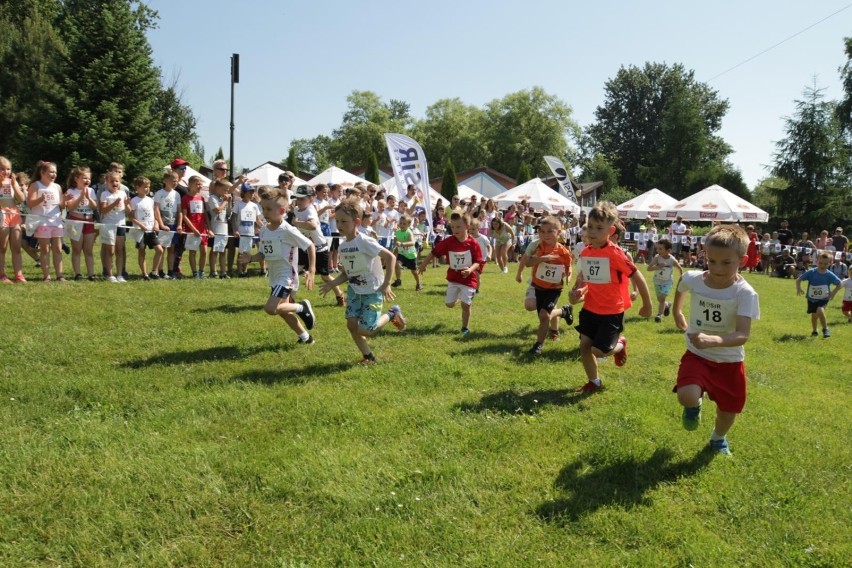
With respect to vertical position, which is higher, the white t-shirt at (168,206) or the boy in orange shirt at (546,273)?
the white t-shirt at (168,206)

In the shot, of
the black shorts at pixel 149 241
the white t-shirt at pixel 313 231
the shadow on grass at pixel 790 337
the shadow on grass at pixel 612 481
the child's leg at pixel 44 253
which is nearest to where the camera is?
the shadow on grass at pixel 612 481

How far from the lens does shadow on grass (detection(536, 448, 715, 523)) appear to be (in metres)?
3.96

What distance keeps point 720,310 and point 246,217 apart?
1089 centimetres

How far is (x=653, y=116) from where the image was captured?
295ft

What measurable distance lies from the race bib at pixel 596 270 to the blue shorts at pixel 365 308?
2285 mm

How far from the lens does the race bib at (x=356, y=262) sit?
709cm

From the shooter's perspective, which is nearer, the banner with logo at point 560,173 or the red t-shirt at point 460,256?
the red t-shirt at point 460,256

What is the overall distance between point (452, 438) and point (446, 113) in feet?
293

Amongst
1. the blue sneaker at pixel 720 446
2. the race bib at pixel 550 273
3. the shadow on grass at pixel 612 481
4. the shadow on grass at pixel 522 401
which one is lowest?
the shadow on grass at pixel 612 481

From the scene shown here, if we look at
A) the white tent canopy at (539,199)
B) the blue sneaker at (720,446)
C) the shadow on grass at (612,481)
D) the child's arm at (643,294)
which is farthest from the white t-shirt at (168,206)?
the white tent canopy at (539,199)

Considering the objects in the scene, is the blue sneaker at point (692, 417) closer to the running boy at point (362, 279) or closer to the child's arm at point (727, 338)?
the child's arm at point (727, 338)

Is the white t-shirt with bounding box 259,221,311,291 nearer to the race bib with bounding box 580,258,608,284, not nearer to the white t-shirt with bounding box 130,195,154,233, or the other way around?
the race bib with bounding box 580,258,608,284

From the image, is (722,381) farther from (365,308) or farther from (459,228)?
(459,228)

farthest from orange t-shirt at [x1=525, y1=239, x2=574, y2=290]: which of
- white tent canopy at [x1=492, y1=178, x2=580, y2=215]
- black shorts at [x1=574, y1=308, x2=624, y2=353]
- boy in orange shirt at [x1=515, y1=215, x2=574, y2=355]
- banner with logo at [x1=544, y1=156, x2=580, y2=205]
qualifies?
white tent canopy at [x1=492, y1=178, x2=580, y2=215]
